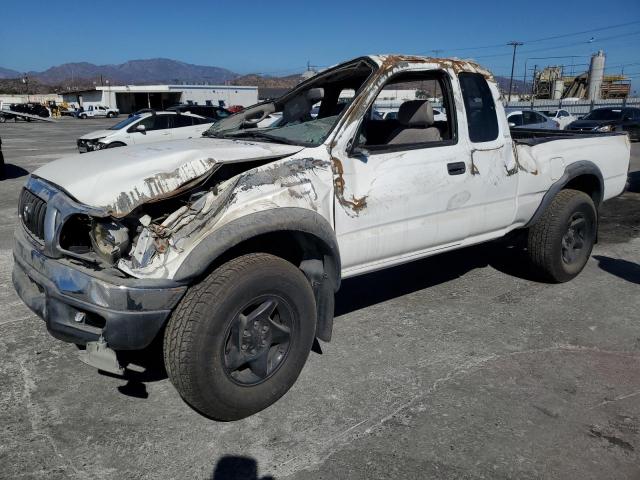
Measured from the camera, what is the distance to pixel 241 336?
2861 mm

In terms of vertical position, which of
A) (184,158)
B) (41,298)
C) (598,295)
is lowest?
(598,295)

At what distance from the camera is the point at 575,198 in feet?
16.0

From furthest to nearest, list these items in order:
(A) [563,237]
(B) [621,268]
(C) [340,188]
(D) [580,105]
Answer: (D) [580,105] → (B) [621,268] → (A) [563,237] → (C) [340,188]

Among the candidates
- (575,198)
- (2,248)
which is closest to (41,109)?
(2,248)

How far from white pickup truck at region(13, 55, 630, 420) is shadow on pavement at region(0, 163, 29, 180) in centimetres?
982

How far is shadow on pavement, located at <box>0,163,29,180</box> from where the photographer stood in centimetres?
1189

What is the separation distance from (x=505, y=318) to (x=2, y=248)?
5468mm

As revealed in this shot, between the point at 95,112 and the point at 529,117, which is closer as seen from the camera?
the point at 529,117

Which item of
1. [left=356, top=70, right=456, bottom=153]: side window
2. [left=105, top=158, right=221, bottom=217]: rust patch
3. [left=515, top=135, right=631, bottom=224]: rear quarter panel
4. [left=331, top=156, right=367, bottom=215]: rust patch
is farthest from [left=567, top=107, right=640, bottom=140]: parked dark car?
[left=105, top=158, right=221, bottom=217]: rust patch

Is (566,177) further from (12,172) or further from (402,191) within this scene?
(12,172)

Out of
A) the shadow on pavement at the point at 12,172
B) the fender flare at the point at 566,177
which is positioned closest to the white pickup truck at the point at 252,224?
the fender flare at the point at 566,177

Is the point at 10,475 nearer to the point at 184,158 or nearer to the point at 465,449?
the point at 184,158

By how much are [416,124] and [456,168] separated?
443mm

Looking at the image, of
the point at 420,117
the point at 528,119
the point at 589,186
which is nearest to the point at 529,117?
the point at 528,119
